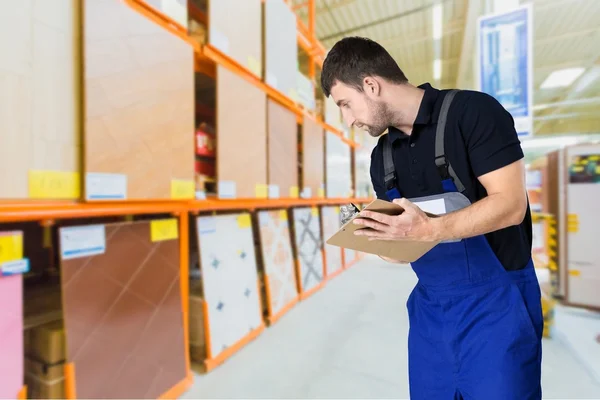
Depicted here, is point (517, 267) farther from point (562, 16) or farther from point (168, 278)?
point (562, 16)

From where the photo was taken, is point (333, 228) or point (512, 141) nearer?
point (512, 141)

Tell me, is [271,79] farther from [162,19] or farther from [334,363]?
[334,363]

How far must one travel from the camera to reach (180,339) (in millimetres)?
1767

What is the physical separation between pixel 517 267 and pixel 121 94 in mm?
1759

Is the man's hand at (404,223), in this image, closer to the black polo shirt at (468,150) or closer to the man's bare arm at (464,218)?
the man's bare arm at (464,218)

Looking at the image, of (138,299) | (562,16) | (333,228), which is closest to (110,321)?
(138,299)

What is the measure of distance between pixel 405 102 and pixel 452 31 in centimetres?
701

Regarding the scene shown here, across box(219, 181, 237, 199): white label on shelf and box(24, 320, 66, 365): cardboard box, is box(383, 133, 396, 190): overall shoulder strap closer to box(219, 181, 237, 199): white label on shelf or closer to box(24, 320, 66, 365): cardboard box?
box(219, 181, 237, 199): white label on shelf

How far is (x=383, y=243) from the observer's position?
38.5 inches

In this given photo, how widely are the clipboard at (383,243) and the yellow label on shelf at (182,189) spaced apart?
1106 millimetres

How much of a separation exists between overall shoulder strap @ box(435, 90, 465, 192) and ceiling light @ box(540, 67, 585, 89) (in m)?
10.7

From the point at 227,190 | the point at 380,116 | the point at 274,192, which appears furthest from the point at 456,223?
the point at 274,192

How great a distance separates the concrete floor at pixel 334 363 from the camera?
1729 millimetres

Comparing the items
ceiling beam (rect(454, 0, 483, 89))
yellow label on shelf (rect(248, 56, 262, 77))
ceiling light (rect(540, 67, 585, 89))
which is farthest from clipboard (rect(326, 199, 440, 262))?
ceiling light (rect(540, 67, 585, 89))
